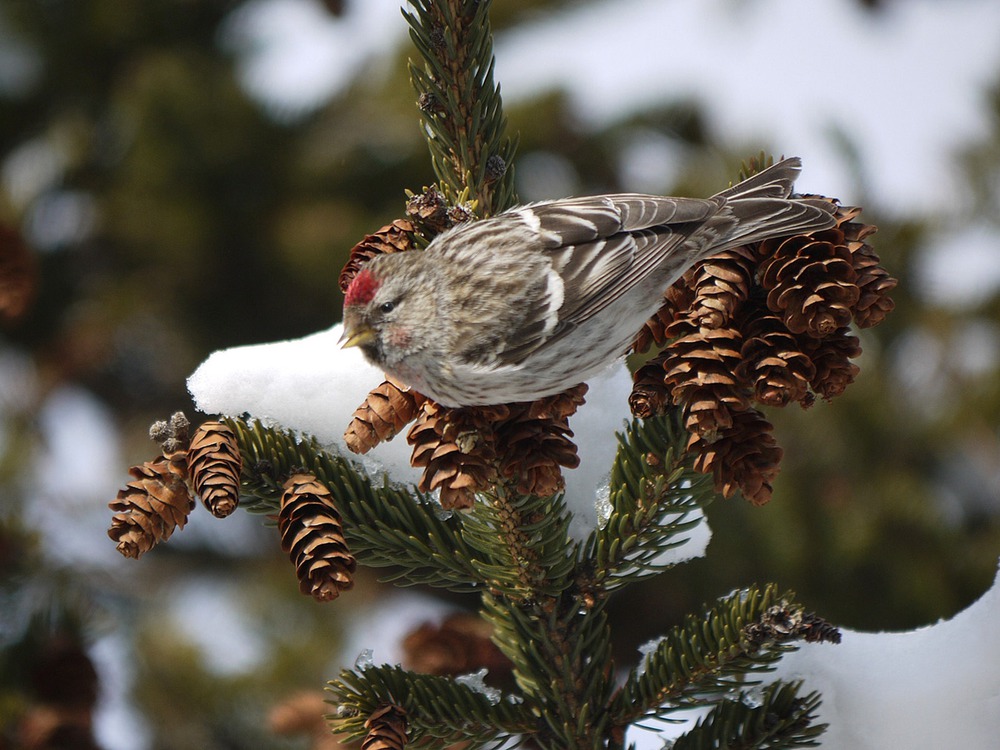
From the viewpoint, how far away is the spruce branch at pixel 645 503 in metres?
1.42

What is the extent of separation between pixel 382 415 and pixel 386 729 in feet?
1.44

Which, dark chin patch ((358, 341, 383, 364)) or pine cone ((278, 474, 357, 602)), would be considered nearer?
pine cone ((278, 474, 357, 602))

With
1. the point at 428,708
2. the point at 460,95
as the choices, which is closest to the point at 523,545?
the point at 428,708

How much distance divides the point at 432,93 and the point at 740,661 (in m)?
0.98

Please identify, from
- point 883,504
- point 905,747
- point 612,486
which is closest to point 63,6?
point 612,486

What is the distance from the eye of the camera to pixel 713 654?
1351 mm

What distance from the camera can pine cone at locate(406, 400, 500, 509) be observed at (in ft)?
4.38

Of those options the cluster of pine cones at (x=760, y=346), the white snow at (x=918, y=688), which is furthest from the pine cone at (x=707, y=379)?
the white snow at (x=918, y=688)

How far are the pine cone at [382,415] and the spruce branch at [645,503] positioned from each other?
0.33 m

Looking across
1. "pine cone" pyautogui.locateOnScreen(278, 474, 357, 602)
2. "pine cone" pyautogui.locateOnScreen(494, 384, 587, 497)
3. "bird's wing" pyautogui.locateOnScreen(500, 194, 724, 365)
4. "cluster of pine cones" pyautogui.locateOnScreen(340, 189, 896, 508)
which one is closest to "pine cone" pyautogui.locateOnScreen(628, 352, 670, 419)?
"cluster of pine cones" pyautogui.locateOnScreen(340, 189, 896, 508)

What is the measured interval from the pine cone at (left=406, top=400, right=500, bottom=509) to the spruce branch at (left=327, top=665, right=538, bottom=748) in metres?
0.25

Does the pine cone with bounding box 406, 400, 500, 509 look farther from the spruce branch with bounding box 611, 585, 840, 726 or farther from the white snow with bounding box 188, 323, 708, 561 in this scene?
the spruce branch with bounding box 611, 585, 840, 726

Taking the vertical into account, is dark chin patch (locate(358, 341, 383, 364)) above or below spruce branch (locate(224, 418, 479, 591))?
above

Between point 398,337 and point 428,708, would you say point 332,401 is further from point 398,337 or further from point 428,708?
point 428,708
